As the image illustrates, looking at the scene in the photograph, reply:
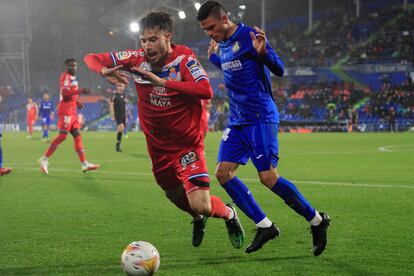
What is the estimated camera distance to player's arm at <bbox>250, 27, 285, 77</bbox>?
5957 mm

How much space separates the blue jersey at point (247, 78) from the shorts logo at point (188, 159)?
2.27ft

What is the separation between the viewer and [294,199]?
6.07 meters

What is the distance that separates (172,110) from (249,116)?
82 cm

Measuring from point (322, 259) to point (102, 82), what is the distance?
5330 cm

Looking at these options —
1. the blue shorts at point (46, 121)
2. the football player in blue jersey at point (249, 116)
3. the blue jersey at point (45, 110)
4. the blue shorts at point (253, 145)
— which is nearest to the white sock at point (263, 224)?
the football player in blue jersey at point (249, 116)

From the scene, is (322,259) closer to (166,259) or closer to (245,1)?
(166,259)

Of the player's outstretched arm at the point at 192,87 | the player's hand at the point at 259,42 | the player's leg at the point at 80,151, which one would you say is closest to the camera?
the player's outstretched arm at the point at 192,87

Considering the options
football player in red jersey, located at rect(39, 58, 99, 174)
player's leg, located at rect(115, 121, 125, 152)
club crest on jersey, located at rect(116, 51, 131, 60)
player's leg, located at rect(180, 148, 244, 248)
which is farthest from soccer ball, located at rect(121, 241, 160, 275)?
player's leg, located at rect(115, 121, 125, 152)

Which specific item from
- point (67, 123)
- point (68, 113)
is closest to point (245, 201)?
point (67, 123)

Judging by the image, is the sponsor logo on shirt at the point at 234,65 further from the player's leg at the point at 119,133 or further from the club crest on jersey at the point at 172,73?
the player's leg at the point at 119,133

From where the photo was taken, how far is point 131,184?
1203cm

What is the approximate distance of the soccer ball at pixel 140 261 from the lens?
15.6 feet

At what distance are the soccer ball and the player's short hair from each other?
195 centimetres

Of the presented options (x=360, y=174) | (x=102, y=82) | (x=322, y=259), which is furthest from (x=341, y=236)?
(x=102, y=82)
